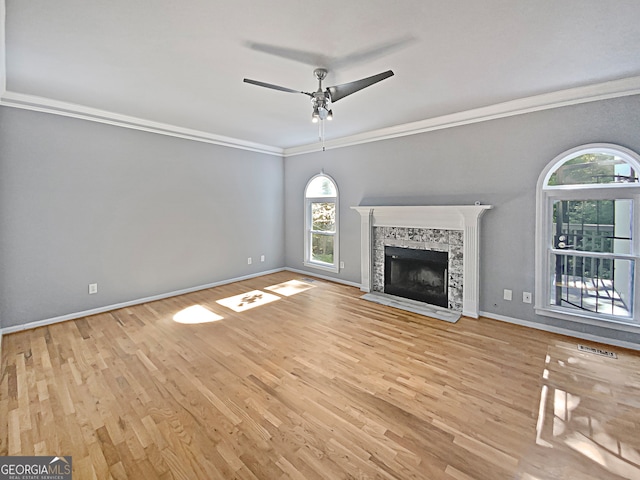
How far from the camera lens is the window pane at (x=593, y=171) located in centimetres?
298

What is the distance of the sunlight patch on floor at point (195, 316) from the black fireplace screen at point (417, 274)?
2.69 m

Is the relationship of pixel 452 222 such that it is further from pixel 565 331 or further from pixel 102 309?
pixel 102 309

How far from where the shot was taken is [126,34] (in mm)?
2100

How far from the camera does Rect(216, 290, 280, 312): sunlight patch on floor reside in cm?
426

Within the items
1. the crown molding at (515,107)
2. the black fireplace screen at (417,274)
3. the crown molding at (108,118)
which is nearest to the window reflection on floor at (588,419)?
the black fireplace screen at (417,274)

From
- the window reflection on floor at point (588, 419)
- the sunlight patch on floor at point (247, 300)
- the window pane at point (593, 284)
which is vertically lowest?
the window reflection on floor at point (588, 419)

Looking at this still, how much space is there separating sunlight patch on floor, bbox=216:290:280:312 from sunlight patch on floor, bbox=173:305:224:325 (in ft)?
1.00

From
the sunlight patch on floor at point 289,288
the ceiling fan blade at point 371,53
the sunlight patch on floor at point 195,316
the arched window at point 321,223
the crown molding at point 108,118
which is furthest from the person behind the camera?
the arched window at point 321,223

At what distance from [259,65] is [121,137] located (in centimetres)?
269

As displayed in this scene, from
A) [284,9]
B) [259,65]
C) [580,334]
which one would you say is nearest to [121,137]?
[259,65]

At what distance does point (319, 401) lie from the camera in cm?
220

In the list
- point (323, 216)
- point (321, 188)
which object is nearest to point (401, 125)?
point (321, 188)

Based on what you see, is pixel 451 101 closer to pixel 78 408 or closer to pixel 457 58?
pixel 457 58

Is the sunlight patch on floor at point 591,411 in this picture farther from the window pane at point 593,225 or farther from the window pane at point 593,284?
the window pane at point 593,225
